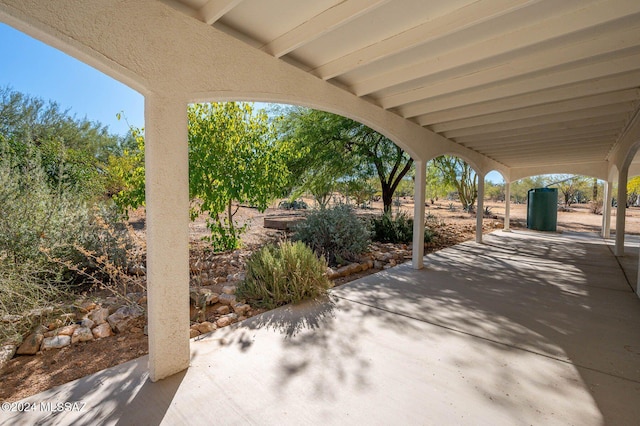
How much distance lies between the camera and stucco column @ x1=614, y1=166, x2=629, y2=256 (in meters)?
6.00

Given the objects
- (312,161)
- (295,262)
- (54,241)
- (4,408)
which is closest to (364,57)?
(295,262)

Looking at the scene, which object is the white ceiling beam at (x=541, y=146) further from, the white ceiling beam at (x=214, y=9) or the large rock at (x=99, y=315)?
the large rock at (x=99, y=315)

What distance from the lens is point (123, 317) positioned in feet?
10.0

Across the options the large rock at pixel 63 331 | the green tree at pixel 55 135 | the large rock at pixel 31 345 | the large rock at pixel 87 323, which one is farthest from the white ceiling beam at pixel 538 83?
the green tree at pixel 55 135

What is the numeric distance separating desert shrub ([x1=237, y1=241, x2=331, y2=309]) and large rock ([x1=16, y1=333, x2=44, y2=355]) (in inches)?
72.7

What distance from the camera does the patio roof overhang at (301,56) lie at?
1960mm

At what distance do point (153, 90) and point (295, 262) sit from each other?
243cm

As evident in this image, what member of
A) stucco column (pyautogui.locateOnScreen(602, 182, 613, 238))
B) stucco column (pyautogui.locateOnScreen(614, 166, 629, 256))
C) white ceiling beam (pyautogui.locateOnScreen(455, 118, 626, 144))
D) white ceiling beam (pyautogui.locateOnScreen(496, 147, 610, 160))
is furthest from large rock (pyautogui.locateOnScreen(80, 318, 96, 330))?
stucco column (pyautogui.locateOnScreen(602, 182, 613, 238))

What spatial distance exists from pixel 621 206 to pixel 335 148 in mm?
6307

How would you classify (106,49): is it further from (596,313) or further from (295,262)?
(596,313)

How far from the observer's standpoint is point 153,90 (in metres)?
2.07

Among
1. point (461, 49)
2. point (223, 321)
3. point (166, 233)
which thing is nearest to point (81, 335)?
point (223, 321)

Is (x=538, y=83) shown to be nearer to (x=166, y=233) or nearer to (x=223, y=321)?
(x=166, y=233)

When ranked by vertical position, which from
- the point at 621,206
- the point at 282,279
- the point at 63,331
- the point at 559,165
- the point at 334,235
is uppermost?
the point at 559,165
